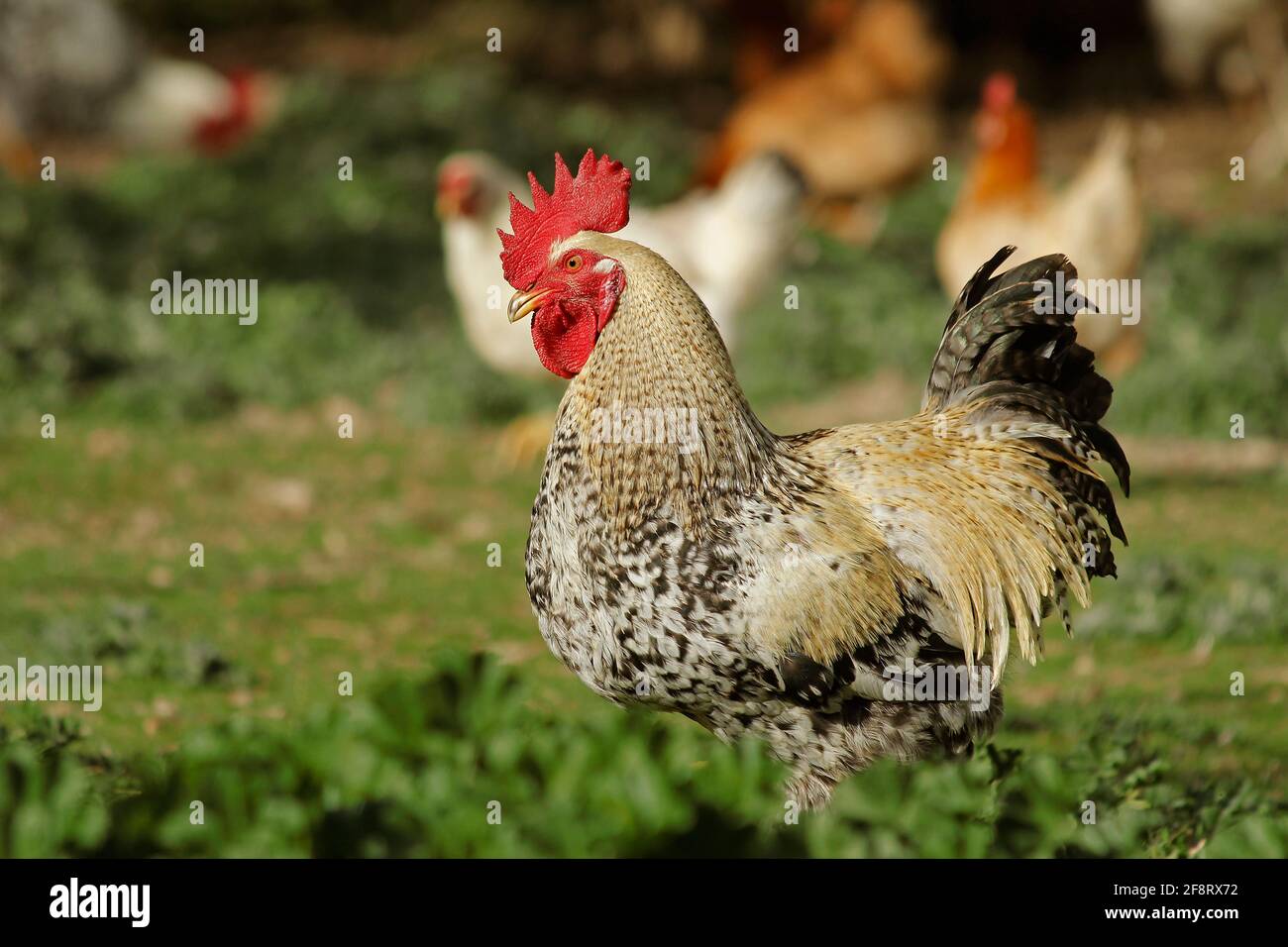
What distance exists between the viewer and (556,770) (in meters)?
4.60

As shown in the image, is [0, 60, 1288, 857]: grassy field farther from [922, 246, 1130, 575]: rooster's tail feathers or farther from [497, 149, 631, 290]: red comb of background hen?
[497, 149, 631, 290]: red comb of background hen

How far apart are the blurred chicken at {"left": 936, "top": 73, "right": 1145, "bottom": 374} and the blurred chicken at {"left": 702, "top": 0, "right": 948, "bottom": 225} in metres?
4.07

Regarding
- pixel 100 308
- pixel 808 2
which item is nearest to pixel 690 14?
pixel 808 2

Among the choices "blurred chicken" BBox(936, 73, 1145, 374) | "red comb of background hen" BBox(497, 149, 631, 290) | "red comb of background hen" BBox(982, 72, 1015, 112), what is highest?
"red comb of background hen" BBox(982, 72, 1015, 112)

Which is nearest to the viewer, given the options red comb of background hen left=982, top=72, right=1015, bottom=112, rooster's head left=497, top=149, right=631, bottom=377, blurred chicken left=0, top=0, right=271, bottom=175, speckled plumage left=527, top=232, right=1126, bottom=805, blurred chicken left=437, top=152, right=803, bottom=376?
speckled plumage left=527, top=232, right=1126, bottom=805

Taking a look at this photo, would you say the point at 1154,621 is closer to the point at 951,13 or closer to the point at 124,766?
the point at 124,766

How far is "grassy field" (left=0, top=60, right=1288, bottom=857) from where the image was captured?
4.32 meters

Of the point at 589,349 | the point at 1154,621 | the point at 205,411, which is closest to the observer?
the point at 589,349

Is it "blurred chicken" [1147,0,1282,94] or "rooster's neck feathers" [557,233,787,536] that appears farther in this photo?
"blurred chicken" [1147,0,1282,94]

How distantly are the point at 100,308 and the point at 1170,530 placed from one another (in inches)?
334

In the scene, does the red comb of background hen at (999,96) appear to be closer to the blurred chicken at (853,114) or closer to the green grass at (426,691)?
the green grass at (426,691)

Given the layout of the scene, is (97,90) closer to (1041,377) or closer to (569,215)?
(569,215)

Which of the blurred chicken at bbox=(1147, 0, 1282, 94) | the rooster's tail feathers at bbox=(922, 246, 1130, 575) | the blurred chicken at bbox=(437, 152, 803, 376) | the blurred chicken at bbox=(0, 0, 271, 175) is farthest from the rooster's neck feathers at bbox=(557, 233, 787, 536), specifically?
the blurred chicken at bbox=(1147, 0, 1282, 94)

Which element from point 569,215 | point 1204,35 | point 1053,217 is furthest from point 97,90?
point 1204,35
